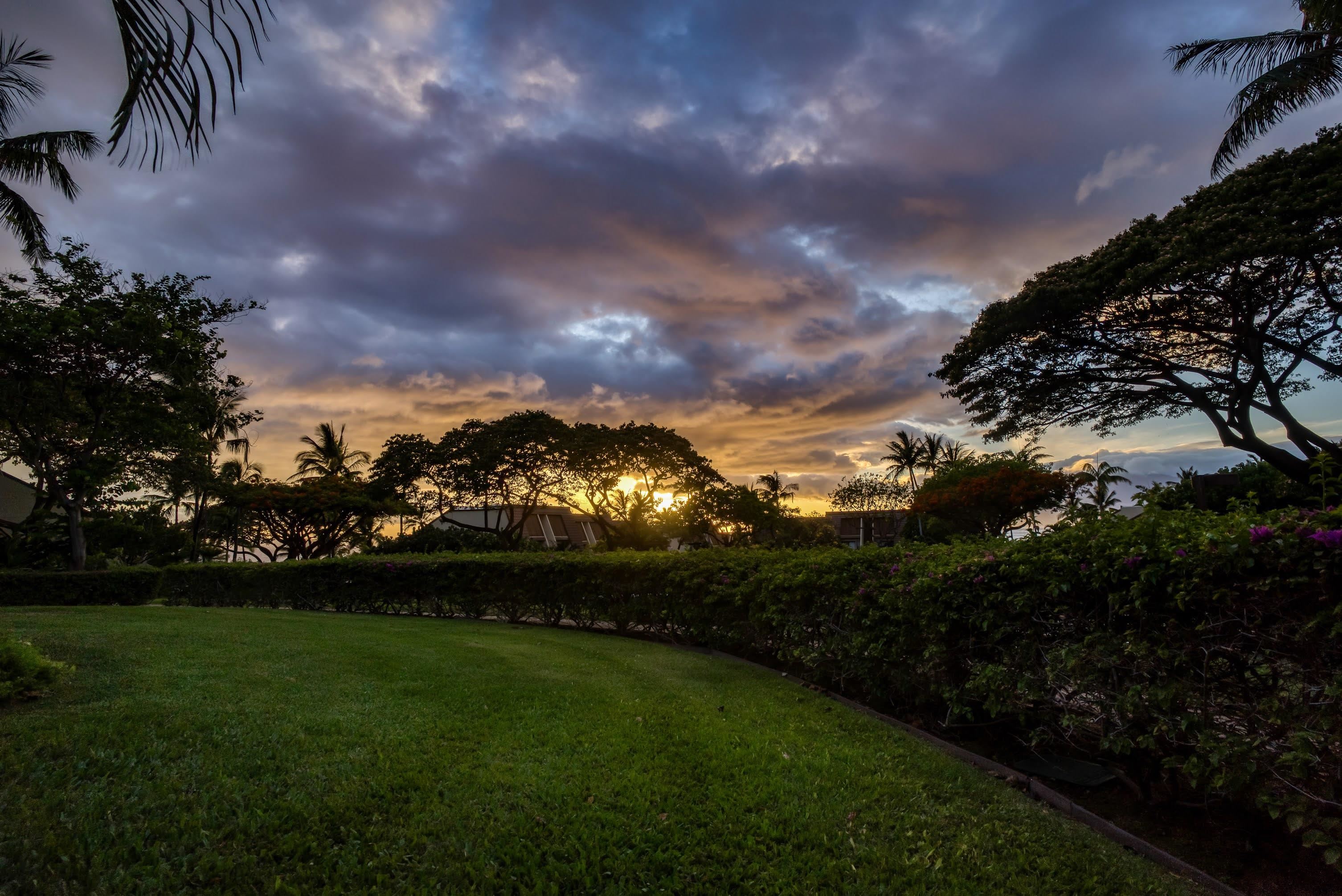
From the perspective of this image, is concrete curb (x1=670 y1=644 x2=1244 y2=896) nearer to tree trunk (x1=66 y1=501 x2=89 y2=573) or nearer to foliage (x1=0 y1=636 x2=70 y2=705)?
foliage (x1=0 y1=636 x2=70 y2=705)

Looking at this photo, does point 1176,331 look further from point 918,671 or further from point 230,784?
point 230,784

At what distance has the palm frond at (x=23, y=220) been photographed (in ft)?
38.9

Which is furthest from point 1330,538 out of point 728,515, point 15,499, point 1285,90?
point 15,499

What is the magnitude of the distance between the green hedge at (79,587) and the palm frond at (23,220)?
745 cm

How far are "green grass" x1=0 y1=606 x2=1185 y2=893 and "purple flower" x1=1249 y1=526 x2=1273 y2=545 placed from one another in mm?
1581

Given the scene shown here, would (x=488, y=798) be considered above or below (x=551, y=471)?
below

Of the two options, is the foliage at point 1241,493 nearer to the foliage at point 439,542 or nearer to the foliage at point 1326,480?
the foliage at point 1326,480

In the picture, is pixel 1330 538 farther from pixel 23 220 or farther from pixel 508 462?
pixel 508 462

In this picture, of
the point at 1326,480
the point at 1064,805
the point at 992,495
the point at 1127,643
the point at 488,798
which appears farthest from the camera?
the point at 992,495

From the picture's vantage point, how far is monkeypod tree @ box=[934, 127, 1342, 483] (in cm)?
1233

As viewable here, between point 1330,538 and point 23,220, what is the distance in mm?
18014

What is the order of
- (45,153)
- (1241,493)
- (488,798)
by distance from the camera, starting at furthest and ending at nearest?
(1241,493)
(45,153)
(488,798)

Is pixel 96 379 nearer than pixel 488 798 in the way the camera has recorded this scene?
No

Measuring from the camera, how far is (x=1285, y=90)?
38.7 ft
